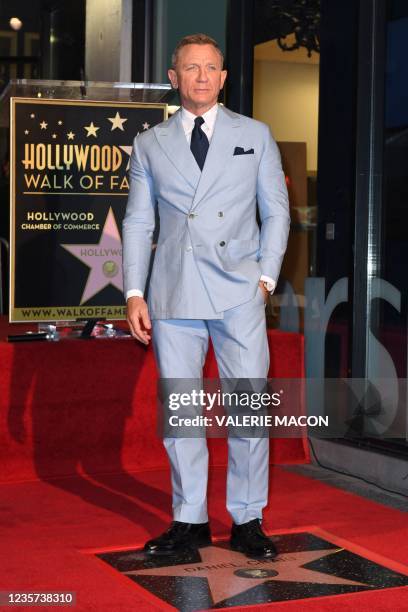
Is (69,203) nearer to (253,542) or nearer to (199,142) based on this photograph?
(199,142)

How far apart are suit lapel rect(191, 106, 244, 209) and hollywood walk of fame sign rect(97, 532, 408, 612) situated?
→ 3.61 ft

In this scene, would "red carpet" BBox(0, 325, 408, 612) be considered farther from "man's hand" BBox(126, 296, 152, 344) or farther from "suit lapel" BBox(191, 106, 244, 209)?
"suit lapel" BBox(191, 106, 244, 209)

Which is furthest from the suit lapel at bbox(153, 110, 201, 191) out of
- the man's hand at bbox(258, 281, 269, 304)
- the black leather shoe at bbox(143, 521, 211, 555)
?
the black leather shoe at bbox(143, 521, 211, 555)

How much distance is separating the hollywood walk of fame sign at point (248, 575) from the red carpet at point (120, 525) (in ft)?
0.22

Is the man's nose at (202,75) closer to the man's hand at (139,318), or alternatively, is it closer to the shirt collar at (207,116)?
the shirt collar at (207,116)

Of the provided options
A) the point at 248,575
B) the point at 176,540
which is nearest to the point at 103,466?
the point at 176,540

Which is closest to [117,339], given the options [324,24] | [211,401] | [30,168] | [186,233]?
[211,401]

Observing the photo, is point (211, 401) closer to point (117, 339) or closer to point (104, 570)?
point (117, 339)

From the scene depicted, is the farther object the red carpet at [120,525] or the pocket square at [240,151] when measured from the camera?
the pocket square at [240,151]

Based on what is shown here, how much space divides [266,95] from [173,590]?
3.28 metres

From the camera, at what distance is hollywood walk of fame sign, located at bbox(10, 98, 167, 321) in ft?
15.6

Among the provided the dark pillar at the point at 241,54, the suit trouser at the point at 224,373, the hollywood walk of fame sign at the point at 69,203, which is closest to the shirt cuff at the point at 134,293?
the suit trouser at the point at 224,373

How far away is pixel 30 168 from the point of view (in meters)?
4.74

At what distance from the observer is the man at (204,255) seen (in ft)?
10.9
